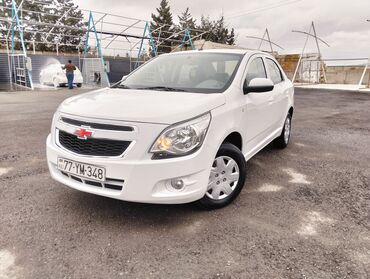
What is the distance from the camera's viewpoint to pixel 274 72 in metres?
4.64

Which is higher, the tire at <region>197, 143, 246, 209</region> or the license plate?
the license plate

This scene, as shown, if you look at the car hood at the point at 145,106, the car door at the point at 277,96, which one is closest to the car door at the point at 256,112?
the car door at the point at 277,96

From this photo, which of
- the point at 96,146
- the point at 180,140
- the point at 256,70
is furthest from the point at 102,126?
the point at 256,70

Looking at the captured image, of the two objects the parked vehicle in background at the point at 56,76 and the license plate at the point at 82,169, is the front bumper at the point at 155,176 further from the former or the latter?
the parked vehicle in background at the point at 56,76

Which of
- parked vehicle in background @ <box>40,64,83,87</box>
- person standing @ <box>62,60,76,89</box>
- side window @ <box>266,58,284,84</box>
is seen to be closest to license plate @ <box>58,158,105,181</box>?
side window @ <box>266,58,284,84</box>

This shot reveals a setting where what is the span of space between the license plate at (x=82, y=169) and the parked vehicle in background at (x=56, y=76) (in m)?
16.0

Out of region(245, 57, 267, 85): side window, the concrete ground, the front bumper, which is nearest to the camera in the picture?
the concrete ground

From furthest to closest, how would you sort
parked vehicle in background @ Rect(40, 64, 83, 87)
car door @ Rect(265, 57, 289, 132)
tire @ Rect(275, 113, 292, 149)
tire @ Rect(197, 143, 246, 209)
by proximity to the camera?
1. parked vehicle in background @ Rect(40, 64, 83, 87)
2. tire @ Rect(275, 113, 292, 149)
3. car door @ Rect(265, 57, 289, 132)
4. tire @ Rect(197, 143, 246, 209)

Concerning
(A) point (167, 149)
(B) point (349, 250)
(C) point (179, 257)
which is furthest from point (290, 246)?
(A) point (167, 149)

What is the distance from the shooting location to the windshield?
10.8ft

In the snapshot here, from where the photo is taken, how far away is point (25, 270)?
211cm

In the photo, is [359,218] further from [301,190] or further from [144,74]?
[144,74]

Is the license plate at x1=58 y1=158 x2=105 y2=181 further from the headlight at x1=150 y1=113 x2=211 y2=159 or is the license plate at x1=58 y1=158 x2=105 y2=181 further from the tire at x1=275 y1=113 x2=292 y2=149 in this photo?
the tire at x1=275 y1=113 x2=292 y2=149

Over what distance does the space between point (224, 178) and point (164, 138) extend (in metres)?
0.88
